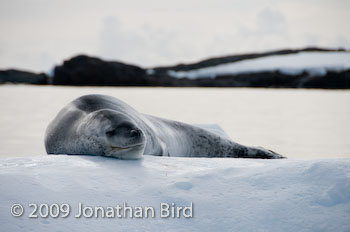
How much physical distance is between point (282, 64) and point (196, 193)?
Answer: 4920 cm

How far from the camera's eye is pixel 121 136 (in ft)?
10.8

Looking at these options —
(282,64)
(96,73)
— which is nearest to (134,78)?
(96,73)

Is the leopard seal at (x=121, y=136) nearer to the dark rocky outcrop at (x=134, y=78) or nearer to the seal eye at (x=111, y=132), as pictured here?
the seal eye at (x=111, y=132)

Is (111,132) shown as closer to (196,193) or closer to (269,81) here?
(196,193)

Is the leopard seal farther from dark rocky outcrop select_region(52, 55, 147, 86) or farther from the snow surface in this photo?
the snow surface

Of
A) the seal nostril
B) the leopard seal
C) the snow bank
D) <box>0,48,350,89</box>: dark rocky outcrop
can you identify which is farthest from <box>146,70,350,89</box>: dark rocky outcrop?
the snow bank

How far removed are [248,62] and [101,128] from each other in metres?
51.5

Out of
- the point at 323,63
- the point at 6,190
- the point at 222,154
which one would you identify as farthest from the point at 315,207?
the point at 323,63

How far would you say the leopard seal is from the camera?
10.9 feet

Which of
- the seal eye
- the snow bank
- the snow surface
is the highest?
the snow surface

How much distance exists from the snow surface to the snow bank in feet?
135

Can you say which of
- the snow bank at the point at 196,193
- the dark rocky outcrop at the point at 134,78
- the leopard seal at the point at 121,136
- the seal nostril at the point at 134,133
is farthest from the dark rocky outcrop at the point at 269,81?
the snow bank at the point at 196,193

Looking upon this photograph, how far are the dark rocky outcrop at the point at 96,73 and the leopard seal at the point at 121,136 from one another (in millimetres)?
38019

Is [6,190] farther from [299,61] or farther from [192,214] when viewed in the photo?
[299,61]
